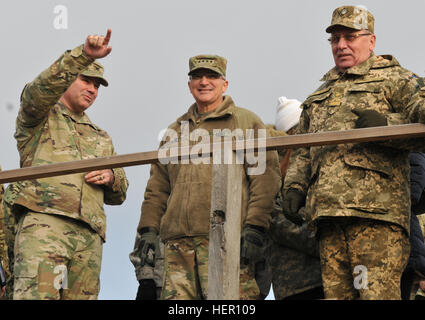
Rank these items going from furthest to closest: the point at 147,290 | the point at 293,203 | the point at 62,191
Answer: the point at 147,290 → the point at 62,191 → the point at 293,203

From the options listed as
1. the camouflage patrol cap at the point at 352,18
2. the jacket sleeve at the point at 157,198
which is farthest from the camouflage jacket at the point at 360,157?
the jacket sleeve at the point at 157,198

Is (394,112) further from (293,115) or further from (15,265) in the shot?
(15,265)

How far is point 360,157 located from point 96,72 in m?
2.38

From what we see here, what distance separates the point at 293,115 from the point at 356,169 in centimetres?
237

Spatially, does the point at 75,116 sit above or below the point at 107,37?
below

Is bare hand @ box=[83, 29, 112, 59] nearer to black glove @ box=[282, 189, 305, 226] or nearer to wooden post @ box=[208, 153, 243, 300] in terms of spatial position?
wooden post @ box=[208, 153, 243, 300]

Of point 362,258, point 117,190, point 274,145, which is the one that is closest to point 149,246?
point 117,190

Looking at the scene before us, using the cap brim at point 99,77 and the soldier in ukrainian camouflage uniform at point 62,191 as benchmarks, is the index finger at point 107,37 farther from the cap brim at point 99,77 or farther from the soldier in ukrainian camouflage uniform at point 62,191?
the cap brim at point 99,77

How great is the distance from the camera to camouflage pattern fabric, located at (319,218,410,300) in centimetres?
544

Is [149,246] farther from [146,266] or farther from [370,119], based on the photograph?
[370,119]

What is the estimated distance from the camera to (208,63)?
7.03 meters
